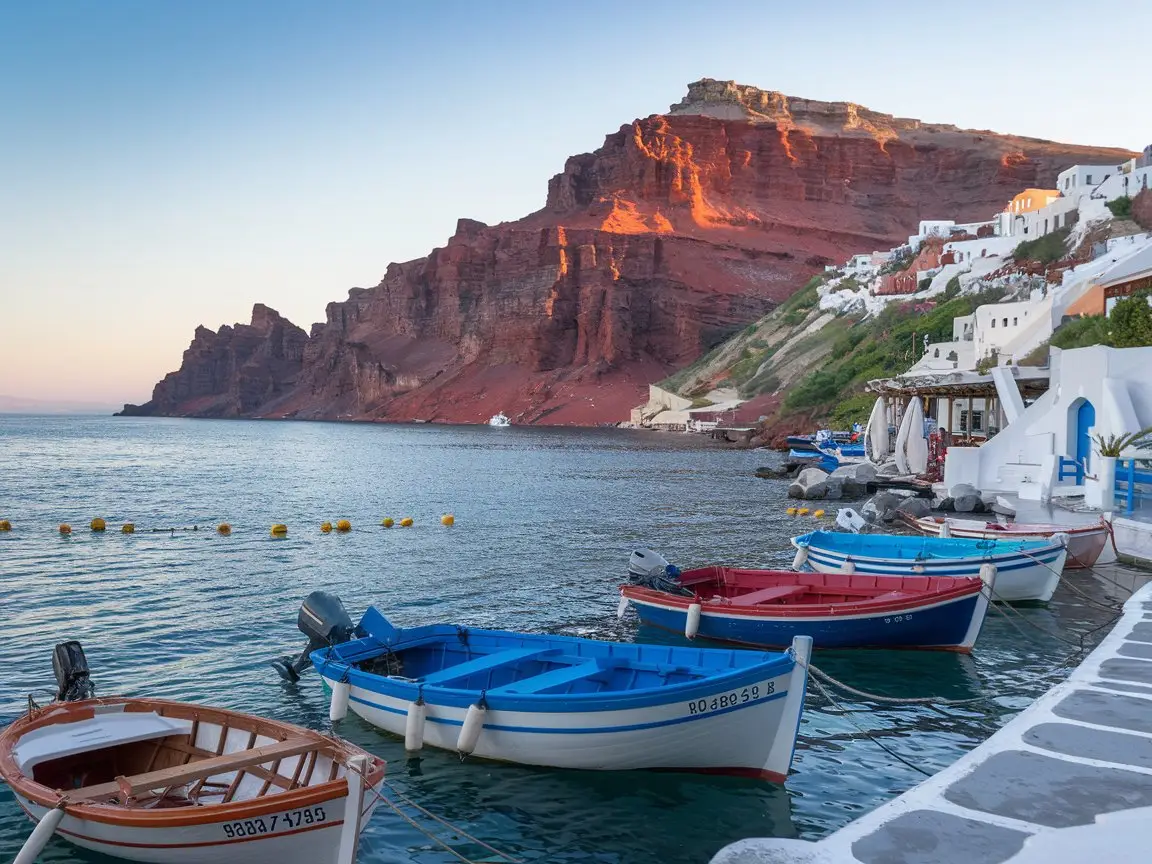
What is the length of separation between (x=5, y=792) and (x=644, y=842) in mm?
7474

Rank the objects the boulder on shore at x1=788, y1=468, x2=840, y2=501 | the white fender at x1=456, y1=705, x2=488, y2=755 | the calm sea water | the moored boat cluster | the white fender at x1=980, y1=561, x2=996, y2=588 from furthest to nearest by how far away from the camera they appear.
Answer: the boulder on shore at x1=788, y1=468, x2=840, y2=501 < the white fender at x1=980, y1=561, x2=996, y2=588 < the white fender at x1=456, y1=705, x2=488, y2=755 < the calm sea water < the moored boat cluster

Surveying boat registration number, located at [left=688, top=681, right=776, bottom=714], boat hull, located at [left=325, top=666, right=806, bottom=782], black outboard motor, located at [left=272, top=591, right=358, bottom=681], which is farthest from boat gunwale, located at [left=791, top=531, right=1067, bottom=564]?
black outboard motor, located at [left=272, top=591, right=358, bottom=681]

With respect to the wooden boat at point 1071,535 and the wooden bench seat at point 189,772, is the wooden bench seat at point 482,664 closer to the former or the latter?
the wooden bench seat at point 189,772

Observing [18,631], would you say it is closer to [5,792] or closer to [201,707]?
[5,792]

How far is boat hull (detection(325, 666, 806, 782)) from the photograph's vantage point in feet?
33.9

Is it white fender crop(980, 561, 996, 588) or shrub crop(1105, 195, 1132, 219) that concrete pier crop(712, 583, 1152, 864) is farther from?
shrub crop(1105, 195, 1132, 219)

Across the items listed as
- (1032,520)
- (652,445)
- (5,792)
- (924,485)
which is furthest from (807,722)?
(652,445)

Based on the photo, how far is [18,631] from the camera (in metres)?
19.3

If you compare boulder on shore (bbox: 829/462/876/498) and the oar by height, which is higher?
boulder on shore (bbox: 829/462/876/498)

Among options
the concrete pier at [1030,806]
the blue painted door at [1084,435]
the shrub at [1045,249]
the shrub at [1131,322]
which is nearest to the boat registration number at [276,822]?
the concrete pier at [1030,806]

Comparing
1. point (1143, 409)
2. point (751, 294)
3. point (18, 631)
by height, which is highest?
point (751, 294)

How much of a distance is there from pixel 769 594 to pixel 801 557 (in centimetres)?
498

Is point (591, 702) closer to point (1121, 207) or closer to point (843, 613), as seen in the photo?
point (843, 613)

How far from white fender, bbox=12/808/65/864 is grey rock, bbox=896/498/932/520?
2638cm
